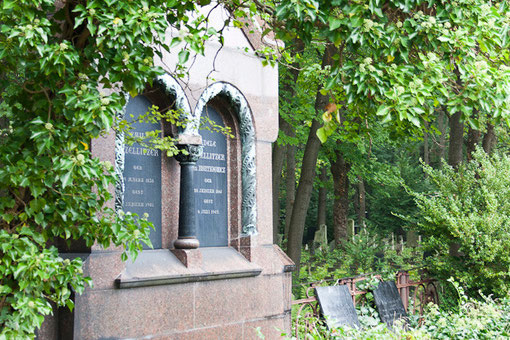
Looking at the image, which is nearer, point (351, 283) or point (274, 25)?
point (274, 25)

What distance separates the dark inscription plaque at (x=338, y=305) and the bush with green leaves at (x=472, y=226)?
244 centimetres

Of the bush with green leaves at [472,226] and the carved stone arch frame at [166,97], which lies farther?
the bush with green leaves at [472,226]

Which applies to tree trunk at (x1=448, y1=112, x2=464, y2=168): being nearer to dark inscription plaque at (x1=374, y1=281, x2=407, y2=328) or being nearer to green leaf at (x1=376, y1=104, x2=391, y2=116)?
dark inscription plaque at (x1=374, y1=281, x2=407, y2=328)

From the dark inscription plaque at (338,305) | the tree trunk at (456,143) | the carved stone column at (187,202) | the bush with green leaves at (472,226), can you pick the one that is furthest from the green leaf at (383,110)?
the tree trunk at (456,143)

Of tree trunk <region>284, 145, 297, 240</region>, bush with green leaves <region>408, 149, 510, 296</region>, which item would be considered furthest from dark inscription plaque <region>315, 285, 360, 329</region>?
tree trunk <region>284, 145, 297, 240</region>

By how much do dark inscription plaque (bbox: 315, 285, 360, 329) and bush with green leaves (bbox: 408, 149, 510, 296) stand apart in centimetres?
244

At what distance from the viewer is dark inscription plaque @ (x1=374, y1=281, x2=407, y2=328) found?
853cm

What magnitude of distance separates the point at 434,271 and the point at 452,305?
2.07 ft

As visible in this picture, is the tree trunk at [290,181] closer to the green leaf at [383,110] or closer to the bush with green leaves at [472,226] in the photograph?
the bush with green leaves at [472,226]

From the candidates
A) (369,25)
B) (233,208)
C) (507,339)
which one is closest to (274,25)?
(369,25)

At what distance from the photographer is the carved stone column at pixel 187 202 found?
21.6 feet

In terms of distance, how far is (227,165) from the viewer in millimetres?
7465

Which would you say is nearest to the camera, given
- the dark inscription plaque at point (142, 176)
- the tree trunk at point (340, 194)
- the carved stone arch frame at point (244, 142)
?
the dark inscription plaque at point (142, 176)

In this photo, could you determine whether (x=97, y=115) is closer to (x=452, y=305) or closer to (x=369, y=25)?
(x=369, y=25)
